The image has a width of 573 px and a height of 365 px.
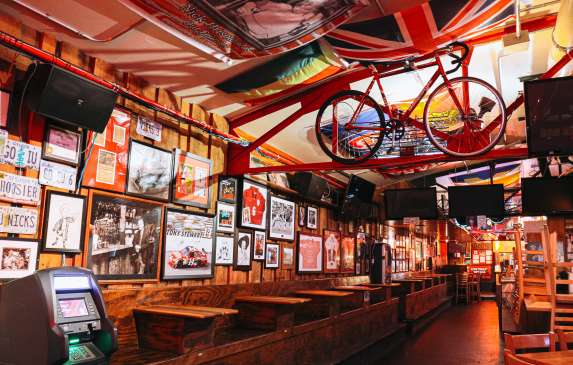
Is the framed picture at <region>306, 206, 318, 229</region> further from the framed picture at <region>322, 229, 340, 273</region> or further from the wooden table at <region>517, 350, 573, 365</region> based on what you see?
the wooden table at <region>517, 350, 573, 365</region>

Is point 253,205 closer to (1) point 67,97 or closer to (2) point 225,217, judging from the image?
(2) point 225,217

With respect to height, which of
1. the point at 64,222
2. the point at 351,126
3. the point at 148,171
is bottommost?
the point at 64,222

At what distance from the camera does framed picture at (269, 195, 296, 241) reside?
21.9 feet

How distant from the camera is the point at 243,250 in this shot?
5910mm

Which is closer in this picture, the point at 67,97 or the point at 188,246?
the point at 67,97

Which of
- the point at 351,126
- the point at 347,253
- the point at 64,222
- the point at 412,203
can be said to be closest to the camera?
the point at 64,222

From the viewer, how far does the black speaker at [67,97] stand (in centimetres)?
324

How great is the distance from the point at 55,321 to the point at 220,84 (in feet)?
9.44

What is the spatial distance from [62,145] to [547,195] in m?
7.24

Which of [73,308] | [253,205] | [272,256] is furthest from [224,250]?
[73,308]

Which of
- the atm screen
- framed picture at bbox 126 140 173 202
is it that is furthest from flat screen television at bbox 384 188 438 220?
the atm screen

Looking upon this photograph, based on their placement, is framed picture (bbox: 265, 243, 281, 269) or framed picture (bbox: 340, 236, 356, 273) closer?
framed picture (bbox: 265, 243, 281, 269)

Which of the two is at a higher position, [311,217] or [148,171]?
[148,171]

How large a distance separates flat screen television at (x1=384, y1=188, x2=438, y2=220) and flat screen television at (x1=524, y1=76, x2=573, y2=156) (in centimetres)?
408
